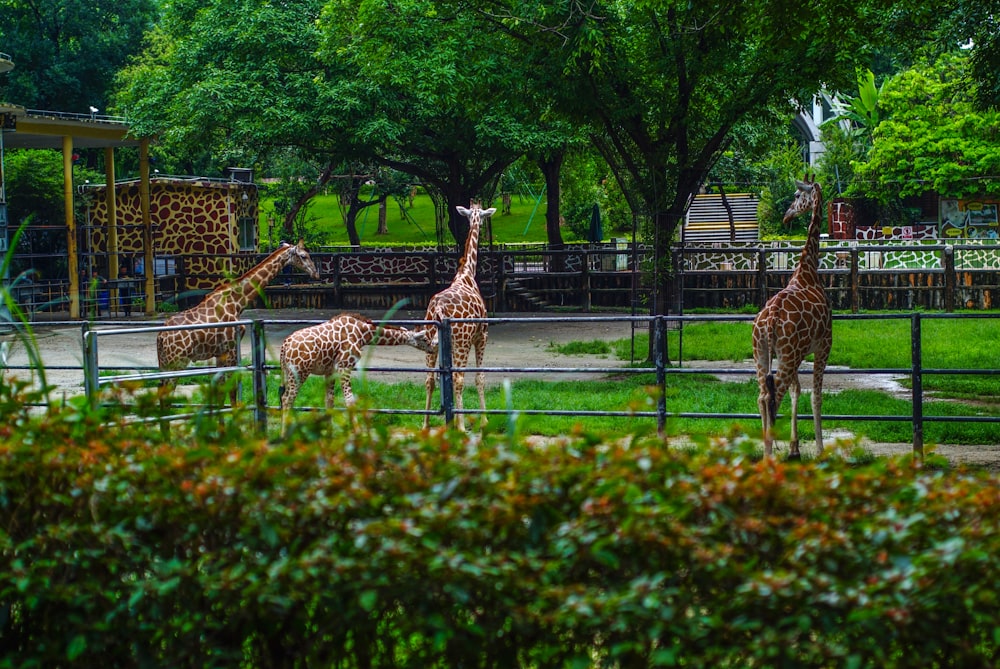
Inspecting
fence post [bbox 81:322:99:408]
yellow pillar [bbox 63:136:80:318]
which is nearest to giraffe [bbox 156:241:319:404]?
fence post [bbox 81:322:99:408]

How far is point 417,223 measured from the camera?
2013 inches

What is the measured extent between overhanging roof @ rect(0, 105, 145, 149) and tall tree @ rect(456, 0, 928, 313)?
9962mm

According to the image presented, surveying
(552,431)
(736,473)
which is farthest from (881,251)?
(736,473)

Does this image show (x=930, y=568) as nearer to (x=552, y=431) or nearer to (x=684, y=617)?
(x=684, y=617)

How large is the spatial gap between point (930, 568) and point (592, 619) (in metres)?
0.89

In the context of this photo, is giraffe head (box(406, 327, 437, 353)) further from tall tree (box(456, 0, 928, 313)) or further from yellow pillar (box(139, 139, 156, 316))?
yellow pillar (box(139, 139, 156, 316))

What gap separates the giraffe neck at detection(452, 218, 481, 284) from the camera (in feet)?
39.7

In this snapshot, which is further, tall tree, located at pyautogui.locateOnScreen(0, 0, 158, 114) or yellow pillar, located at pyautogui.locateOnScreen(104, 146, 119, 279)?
tall tree, located at pyautogui.locateOnScreen(0, 0, 158, 114)

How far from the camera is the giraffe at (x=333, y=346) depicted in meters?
9.84

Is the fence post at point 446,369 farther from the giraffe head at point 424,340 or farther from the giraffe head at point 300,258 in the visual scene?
the giraffe head at point 300,258

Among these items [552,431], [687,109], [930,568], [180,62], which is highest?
[180,62]

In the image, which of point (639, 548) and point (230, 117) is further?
point (230, 117)

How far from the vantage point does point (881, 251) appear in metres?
24.0

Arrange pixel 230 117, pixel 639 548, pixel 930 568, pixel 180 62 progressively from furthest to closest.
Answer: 1. pixel 180 62
2. pixel 230 117
3. pixel 639 548
4. pixel 930 568
